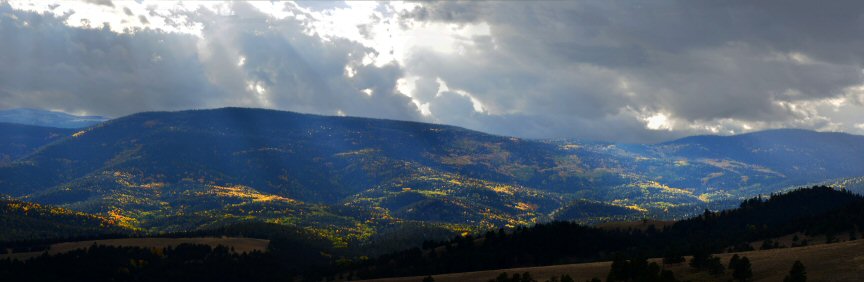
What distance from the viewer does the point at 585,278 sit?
619 feet

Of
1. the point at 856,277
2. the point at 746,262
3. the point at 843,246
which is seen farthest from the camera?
the point at 843,246

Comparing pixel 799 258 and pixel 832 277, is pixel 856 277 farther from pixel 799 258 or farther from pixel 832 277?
pixel 799 258

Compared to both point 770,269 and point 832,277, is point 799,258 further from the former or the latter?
point 832,277

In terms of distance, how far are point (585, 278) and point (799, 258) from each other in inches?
2178

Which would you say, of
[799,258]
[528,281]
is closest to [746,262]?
[799,258]

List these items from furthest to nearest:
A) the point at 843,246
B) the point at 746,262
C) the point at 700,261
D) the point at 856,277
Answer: the point at 700,261, the point at 843,246, the point at 746,262, the point at 856,277

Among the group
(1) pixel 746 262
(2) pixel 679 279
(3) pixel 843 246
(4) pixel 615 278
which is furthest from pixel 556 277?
(3) pixel 843 246

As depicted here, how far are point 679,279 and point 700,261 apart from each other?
14.1m

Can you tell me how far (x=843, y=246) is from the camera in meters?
160

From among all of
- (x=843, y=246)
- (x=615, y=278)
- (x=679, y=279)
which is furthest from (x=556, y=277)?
(x=843, y=246)

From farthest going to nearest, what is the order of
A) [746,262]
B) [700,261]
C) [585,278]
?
[585,278], [700,261], [746,262]

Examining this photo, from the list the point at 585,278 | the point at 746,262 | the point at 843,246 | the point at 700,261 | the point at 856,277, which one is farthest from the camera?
the point at 585,278

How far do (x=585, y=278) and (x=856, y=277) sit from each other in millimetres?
73992

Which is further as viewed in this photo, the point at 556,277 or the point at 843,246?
the point at 556,277
